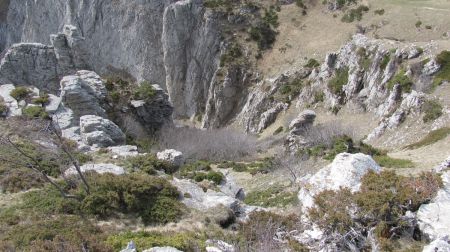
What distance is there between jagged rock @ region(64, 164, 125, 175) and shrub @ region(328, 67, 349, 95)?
32.0 meters

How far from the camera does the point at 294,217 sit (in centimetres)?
1766

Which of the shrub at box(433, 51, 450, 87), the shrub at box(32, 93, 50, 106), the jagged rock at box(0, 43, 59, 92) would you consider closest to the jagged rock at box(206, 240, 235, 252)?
the shrub at box(433, 51, 450, 87)

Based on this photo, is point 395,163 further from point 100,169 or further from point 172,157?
point 100,169

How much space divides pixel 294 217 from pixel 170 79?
6231cm

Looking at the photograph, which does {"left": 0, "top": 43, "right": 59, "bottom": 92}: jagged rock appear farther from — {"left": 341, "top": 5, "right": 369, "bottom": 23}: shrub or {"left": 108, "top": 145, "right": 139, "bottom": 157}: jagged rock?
{"left": 341, "top": 5, "right": 369, "bottom": 23}: shrub

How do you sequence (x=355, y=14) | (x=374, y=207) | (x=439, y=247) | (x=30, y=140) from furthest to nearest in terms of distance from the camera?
(x=355, y=14) → (x=30, y=140) → (x=374, y=207) → (x=439, y=247)

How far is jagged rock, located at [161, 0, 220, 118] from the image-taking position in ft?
243

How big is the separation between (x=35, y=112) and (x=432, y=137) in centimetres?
3053

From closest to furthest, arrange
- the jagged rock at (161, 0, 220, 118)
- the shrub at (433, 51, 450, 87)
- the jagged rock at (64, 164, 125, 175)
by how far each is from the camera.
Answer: the jagged rock at (64, 164, 125, 175) < the shrub at (433, 51, 450, 87) < the jagged rock at (161, 0, 220, 118)

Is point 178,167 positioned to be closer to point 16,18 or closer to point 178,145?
point 178,145

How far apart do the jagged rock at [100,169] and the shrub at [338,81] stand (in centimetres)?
3205

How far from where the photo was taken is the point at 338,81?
52688 millimetres

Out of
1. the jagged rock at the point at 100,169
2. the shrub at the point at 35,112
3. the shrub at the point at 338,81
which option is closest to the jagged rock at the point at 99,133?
the shrub at the point at 35,112

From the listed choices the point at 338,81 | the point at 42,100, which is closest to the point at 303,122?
the point at 338,81
